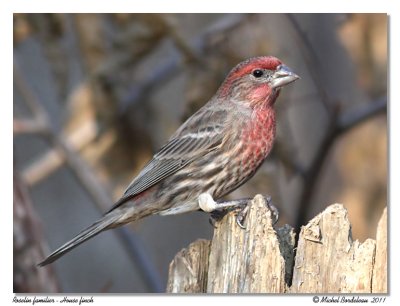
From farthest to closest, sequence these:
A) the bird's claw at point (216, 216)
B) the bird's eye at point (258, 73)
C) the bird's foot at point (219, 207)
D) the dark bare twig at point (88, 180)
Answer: the dark bare twig at point (88, 180) < the bird's eye at point (258, 73) < the bird's claw at point (216, 216) < the bird's foot at point (219, 207)

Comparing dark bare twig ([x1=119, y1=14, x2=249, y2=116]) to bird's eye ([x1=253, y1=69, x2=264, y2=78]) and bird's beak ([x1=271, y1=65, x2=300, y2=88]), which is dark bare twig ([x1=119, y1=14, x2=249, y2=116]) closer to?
bird's eye ([x1=253, y1=69, x2=264, y2=78])

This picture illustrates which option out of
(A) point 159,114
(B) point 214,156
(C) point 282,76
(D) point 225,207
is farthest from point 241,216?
(A) point 159,114

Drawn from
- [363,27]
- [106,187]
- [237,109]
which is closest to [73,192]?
[106,187]

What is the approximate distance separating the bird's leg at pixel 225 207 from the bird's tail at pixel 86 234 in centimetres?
59

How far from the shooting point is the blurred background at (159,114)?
321 inches

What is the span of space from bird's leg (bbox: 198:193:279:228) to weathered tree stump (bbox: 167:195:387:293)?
0.24 feet

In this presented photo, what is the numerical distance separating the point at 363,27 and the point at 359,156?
0.95 metres

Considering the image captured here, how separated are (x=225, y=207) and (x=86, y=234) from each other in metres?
0.93

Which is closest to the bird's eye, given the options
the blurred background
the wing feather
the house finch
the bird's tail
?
the house finch

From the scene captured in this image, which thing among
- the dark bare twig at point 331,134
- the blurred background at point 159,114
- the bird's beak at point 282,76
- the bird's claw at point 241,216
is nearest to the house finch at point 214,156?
the bird's beak at point 282,76

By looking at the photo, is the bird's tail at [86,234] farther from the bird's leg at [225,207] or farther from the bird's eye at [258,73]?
the bird's eye at [258,73]

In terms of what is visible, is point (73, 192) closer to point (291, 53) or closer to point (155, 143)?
point (155, 143)

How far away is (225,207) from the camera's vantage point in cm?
731

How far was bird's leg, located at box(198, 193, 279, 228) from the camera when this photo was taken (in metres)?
6.97
